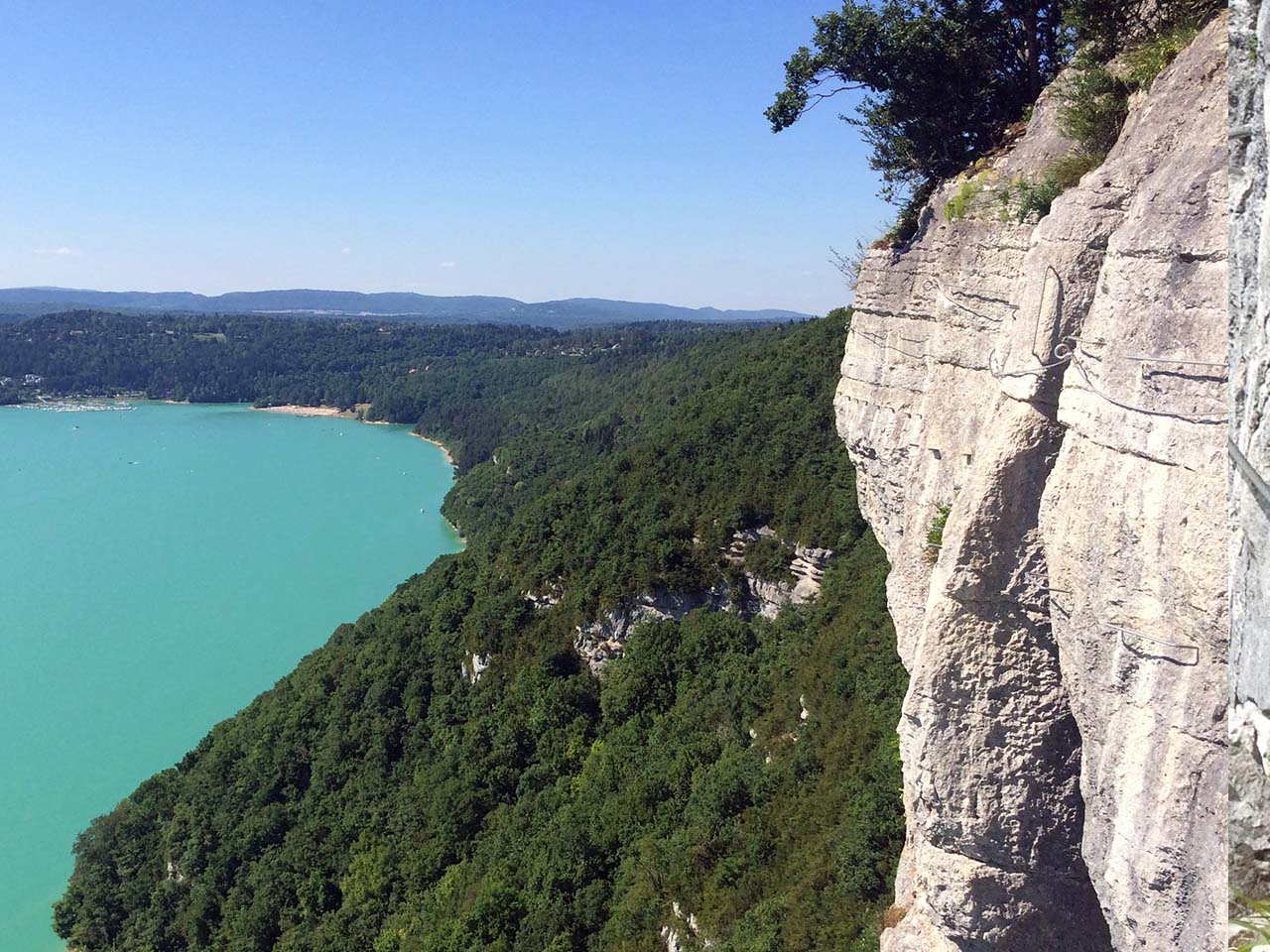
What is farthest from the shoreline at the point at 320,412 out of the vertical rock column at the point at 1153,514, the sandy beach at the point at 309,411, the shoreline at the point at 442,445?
the vertical rock column at the point at 1153,514

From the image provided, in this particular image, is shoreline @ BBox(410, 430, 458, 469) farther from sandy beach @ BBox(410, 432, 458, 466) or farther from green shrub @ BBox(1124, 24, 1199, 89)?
green shrub @ BBox(1124, 24, 1199, 89)

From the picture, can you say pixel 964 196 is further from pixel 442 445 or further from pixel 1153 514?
pixel 442 445

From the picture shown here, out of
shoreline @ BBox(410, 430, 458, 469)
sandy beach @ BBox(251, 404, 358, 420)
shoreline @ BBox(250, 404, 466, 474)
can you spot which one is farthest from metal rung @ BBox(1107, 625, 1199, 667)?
sandy beach @ BBox(251, 404, 358, 420)

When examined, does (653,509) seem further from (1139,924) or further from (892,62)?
(1139,924)

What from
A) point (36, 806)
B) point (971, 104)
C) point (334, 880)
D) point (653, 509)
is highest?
point (971, 104)

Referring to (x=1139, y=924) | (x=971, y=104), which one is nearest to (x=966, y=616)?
(x=1139, y=924)

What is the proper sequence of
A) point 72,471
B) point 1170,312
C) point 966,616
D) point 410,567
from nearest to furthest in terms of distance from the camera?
point 1170,312 < point 966,616 < point 410,567 < point 72,471
